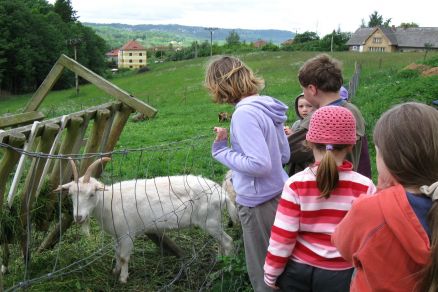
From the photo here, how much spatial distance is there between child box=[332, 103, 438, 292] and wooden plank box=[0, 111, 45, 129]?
3809 millimetres

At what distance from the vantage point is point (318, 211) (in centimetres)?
243

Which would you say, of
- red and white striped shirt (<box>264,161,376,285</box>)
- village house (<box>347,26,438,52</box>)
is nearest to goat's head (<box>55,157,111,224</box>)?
red and white striped shirt (<box>264,161,376,285</box>)

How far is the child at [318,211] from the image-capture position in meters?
2.41

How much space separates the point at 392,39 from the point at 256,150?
9040 cm

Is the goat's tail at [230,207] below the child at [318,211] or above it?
below

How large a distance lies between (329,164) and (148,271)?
2837mm

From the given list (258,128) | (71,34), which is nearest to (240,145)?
(258,128)

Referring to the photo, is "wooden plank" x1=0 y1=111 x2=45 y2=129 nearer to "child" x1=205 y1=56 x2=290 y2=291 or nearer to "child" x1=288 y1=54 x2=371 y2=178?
"child" x1=205 y1=56 x2=290 y2=291

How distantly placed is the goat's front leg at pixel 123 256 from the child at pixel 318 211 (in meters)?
2.09

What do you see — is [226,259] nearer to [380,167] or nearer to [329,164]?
[329,164]

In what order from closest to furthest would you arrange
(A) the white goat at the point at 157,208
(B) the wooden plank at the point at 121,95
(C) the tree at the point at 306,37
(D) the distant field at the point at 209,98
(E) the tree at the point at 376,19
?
(A) the white goat at the point at 157,208, (B) the wooden plank at the point at 121,95, (D) the distant field at the point at 209,98, (C) the tree at the point at 306,37, (E) the tree at the point at 376,19

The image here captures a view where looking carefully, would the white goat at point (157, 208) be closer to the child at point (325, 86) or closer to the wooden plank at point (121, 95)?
the wooden plank at point (121, 95)

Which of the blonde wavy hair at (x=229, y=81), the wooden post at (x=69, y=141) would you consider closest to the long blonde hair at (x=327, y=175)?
the blonde wavy hair at (x=229, y=81)

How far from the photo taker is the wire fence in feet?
13.3
